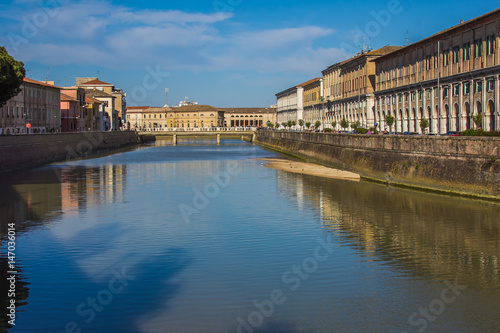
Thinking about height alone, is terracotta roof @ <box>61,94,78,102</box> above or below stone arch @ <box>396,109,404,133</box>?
above

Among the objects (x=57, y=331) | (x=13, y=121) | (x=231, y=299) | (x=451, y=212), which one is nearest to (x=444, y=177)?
(x=451, y=212)

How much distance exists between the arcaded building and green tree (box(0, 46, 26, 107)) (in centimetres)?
3483

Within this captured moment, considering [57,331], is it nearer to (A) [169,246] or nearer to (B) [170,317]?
(B) [170,317]

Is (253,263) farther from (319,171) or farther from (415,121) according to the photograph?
(415,121)

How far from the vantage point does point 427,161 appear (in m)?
38.7

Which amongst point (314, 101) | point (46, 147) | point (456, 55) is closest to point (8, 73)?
point (46, 147)

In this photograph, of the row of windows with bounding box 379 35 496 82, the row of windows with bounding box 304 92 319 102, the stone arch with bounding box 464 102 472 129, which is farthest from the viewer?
the row of windows with bounding box 304 92 319 102

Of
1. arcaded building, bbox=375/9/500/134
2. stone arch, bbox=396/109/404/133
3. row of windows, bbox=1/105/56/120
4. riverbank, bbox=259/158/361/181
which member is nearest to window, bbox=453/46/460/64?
arcaded building, bbox=375/9/500/134

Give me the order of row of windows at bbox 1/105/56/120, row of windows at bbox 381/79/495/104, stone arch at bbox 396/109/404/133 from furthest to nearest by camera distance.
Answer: row of windows at bbox 1/105/56/120
stone arch at bbox 396/109/404/133
row of windows at bbox 381/79/495/104

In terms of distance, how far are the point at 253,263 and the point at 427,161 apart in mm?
22212

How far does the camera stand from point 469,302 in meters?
16.2

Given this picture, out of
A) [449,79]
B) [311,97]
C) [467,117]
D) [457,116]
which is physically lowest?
[467,117]

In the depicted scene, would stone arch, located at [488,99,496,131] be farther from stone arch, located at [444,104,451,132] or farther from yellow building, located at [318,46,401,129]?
yellow building, located at [318,46,401,129]

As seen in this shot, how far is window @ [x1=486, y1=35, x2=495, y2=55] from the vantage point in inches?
1833
